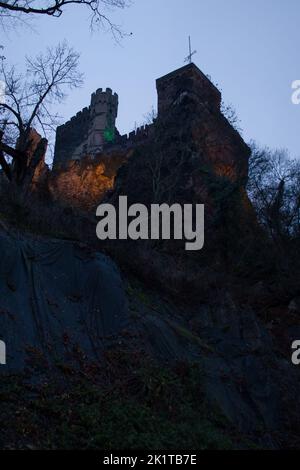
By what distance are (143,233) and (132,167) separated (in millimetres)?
8920

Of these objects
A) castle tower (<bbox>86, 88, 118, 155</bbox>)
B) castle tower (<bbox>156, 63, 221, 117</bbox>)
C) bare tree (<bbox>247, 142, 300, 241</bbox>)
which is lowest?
bare tree (<bbox>247, 142, 300, 241</bbox>)

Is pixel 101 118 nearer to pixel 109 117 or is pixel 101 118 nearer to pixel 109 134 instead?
pixel 109 117

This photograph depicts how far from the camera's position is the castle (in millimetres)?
31391

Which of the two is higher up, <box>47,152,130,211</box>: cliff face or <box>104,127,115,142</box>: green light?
<box>104,127,115,142</box>: green light

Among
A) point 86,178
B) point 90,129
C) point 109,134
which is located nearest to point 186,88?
point 86,178

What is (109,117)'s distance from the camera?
151 feet

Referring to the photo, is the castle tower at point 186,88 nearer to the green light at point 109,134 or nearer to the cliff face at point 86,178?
the cliff face at point 86,178

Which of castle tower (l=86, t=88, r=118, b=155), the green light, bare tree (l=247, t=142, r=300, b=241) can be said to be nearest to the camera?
bare tree (l=247, t=142, r=300, b=241)

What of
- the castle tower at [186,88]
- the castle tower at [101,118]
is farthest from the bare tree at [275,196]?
the castle tower at [101,118]

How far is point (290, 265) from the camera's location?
779 inches

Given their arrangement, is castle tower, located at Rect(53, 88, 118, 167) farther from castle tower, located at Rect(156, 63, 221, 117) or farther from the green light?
castle tower, located at Rect(156, 63, 221, 117)

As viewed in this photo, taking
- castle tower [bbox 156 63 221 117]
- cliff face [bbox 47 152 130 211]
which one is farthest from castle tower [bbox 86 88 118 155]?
castle tower [bbox 156 63 221 117]

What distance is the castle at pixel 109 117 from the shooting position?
103ft
